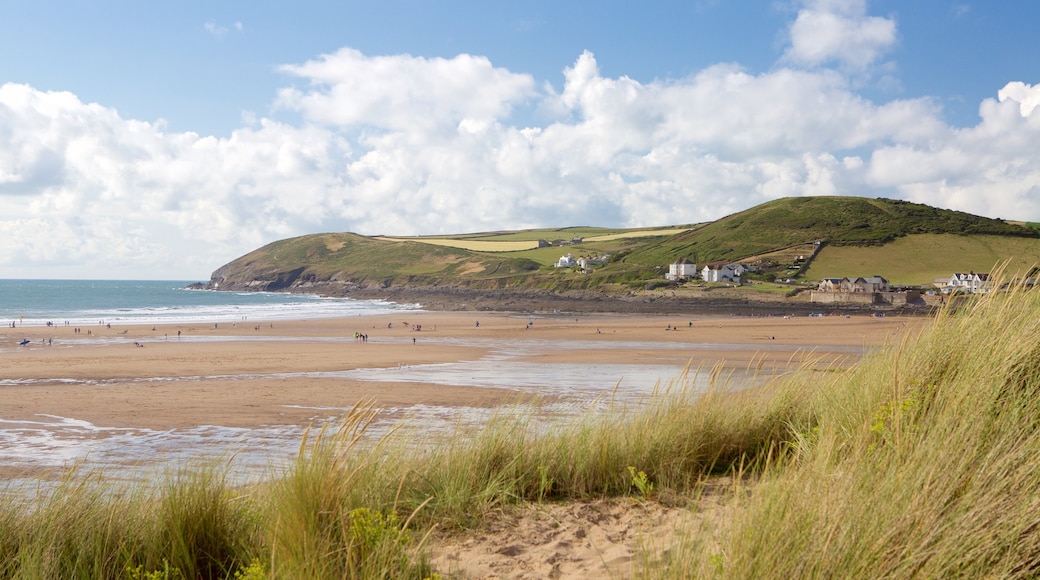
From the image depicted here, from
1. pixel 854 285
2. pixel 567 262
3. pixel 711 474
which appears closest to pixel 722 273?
pixel 854 285

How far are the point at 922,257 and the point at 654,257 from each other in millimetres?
44518

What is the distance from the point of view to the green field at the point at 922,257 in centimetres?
9969

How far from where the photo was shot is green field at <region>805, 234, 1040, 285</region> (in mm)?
99688

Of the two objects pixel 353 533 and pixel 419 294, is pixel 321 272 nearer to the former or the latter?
pixel 419 294

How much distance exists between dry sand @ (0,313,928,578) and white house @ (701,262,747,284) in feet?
139

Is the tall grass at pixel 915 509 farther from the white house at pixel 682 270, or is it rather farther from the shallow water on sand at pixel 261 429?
the white house at pixel 682 270

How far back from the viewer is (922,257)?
355ft

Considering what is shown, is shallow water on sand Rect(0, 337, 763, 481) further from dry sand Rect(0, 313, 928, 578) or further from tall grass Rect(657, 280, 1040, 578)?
tall grass Rect(657, 280, 1040, 578)

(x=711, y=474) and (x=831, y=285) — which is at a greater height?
(x=831, y=285)

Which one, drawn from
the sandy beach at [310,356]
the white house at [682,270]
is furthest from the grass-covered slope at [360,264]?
the sandy beach at [310,356]

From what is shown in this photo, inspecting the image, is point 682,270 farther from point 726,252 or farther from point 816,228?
point 816,228

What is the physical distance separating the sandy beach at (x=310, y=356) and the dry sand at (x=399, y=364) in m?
0.08

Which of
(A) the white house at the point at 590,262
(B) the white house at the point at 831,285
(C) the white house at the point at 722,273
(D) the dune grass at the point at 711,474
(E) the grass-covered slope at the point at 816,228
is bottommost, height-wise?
(D) the dune grass at the point at 711,474

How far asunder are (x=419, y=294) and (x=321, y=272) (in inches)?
1858
